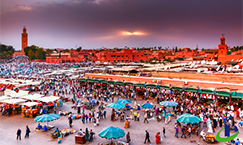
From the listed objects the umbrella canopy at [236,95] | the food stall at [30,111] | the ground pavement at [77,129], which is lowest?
the ground pavement at [77,129]

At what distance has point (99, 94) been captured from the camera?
72.5 ft

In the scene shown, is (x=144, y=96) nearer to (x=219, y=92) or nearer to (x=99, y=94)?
(x=99, y=94)

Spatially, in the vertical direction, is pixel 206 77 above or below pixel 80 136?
above

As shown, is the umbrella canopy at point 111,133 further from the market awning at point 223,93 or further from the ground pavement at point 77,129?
the market awning at point 223,93

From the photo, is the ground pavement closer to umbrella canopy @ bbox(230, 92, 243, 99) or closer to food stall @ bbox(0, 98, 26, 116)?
food stall @ bbox(0, 98, 26, 116)

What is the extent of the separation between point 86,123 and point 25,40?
171 metres

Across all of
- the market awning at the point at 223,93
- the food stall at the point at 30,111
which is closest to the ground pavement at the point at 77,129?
the food stall at the point at 30,111

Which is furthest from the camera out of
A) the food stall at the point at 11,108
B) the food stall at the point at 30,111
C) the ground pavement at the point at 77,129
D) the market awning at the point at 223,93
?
the market awning at the point at 223,93

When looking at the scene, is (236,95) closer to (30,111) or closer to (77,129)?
(77,129)

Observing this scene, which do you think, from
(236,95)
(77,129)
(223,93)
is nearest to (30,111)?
(77,129)

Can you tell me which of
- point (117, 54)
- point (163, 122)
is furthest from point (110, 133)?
point (117, 54)

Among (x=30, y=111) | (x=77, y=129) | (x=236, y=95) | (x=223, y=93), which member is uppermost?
(x=223, y=93)

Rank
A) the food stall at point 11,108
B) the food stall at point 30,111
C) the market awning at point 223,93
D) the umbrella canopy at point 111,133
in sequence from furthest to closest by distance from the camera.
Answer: the market awning at point 223,93 → the food stall at point 11,108 → the food stall at point 30,111 → the umbrella canopy at point 111,133

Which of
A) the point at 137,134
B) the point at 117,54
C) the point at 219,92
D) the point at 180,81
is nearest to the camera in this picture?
the point at 137,134
